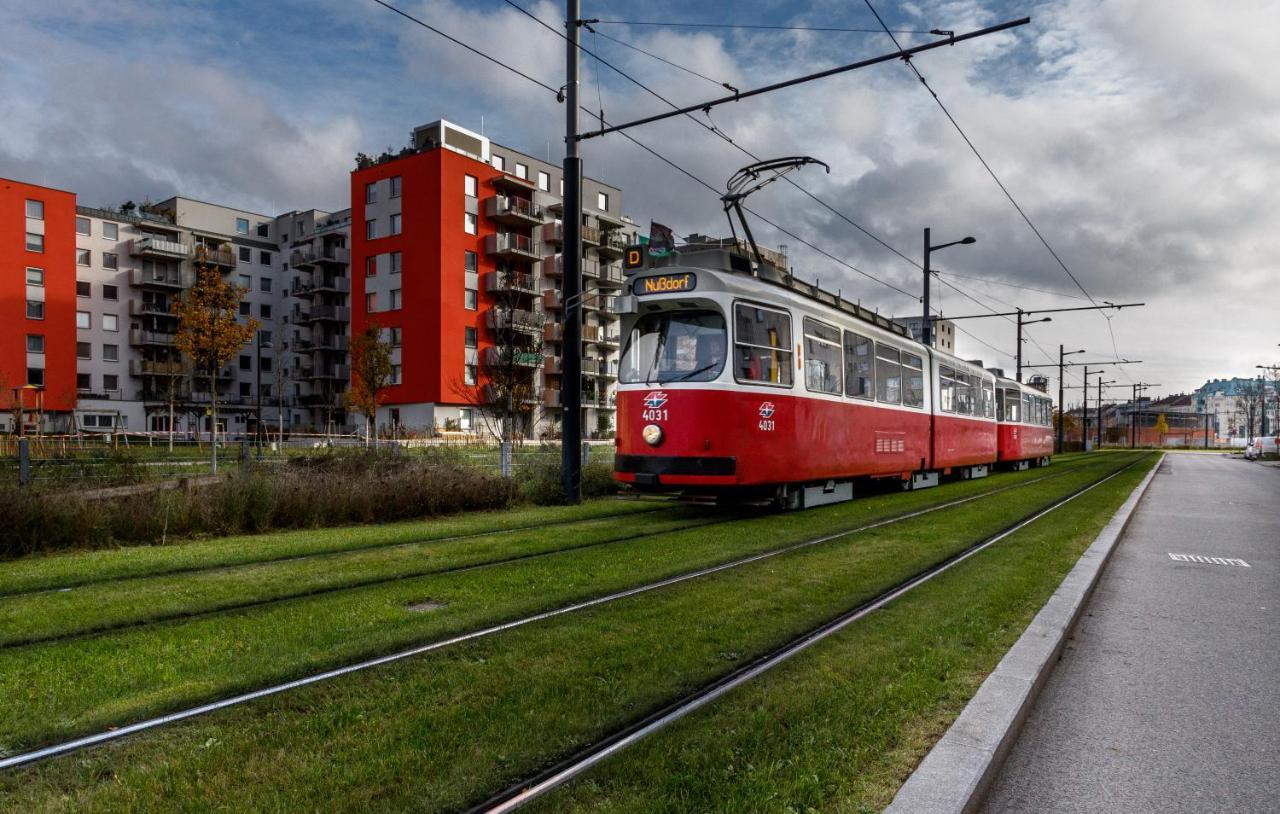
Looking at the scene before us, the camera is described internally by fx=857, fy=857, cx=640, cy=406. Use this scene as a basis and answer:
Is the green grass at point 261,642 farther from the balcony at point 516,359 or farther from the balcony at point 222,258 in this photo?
the balcony at point 222,258

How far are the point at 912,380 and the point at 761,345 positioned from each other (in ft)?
24.4

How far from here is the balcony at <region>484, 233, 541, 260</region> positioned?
54.8 metres

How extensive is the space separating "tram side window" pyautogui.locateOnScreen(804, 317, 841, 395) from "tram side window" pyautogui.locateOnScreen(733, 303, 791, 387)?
2.14 feet

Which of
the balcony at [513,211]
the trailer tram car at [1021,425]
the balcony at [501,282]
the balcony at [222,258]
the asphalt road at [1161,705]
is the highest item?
the balcony at [513,211]

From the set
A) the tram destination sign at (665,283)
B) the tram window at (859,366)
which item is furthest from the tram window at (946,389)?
the tram destination sign at (665,283)

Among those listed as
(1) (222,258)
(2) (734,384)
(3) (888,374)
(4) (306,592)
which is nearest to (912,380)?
(3) (888,374)

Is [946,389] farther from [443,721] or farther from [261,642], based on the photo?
[443,721]

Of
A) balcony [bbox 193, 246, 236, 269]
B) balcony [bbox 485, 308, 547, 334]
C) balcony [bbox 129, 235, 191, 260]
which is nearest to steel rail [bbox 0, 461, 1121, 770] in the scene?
balcony [bbox 485, 308, 547, 334]

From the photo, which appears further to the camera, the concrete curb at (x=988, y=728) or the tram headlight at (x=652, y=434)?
the tram headlight at (x=652, y=434)

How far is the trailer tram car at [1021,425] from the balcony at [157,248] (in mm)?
59605

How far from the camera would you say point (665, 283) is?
12.2m

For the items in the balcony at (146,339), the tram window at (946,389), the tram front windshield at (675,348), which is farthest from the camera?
the balcony at (146,339)

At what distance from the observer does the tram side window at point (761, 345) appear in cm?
1190

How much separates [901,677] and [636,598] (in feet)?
8.11
